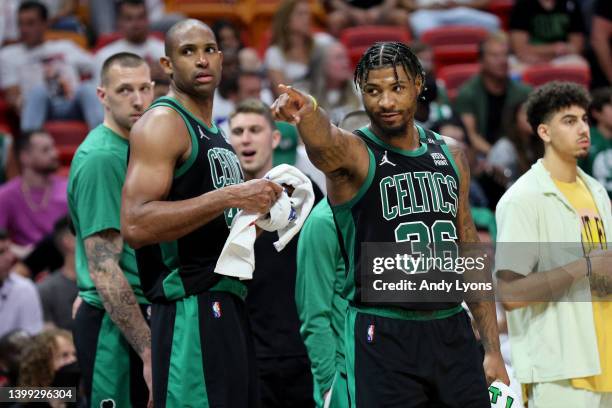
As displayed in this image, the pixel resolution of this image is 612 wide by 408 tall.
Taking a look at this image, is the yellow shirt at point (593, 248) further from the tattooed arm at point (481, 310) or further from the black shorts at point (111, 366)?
the black shorts at point (111, 366)

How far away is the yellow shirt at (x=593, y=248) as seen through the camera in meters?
5.15

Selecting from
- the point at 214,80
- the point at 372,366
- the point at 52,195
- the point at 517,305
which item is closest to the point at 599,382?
the point at 517,305

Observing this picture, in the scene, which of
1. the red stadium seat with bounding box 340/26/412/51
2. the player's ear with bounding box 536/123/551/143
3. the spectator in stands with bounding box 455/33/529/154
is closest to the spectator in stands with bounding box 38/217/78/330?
the player's ear with bounding box 536/123/551/143

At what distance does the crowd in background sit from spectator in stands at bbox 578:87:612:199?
10mm

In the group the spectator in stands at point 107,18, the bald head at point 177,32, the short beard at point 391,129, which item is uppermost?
the spectator in stands at point 107,18

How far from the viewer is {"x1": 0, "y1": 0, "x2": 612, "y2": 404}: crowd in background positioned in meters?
7.59

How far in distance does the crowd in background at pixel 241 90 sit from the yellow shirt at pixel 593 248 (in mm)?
1275

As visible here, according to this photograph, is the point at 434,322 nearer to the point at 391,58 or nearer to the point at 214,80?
the point at 391,58

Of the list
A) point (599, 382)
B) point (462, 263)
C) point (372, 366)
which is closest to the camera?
point (372, 366)

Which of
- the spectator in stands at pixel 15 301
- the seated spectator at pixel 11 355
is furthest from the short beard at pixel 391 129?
the spectator in stands at pixel 15 301

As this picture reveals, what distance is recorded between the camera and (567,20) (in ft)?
38.5

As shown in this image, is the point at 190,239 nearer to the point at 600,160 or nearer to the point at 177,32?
the point at 177,32

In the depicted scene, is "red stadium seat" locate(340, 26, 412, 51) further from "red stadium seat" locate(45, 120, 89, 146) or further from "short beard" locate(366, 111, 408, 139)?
"short beard" locate(366, 111, 408, 139)

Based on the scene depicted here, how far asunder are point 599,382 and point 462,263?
1.12m
